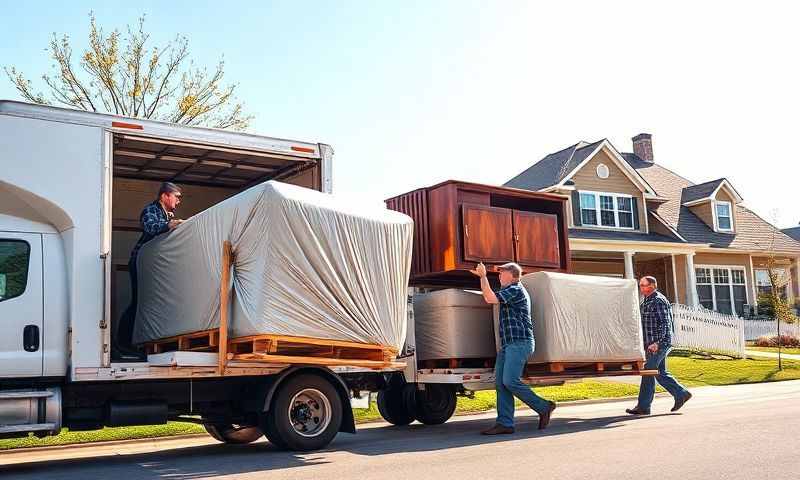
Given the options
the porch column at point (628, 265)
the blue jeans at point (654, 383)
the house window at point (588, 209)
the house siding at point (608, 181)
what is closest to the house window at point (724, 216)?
the house siding at point (608, 181)

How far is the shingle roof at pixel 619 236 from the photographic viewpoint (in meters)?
28.0

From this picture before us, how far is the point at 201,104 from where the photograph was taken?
22750 millimetres

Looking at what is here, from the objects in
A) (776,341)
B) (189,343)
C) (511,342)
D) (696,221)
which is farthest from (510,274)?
(696,221)

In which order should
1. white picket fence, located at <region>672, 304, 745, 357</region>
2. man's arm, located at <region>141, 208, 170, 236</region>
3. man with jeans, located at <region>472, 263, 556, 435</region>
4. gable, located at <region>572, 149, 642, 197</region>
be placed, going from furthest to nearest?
1. gable, located at <region>572, 149, 642, 197</region>
2. white picket fence, located at <region>672, 304, 745, 357</region>
3. man with jeans, located at <region>472, 263, 556, 435</region>
4. man's arm, located at <region>141, 208, 170, 236</region>

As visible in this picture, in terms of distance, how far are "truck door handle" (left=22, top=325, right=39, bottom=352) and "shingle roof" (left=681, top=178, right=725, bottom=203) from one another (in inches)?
1184

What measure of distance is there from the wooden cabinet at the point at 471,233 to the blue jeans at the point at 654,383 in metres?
1.75

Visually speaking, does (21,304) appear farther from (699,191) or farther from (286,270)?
(699,191)

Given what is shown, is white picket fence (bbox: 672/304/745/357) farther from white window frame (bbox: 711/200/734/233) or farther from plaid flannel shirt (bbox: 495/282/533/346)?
plaid flannel shirt (bbox: 495/282/533/346)

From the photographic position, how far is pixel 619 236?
95.0 ft

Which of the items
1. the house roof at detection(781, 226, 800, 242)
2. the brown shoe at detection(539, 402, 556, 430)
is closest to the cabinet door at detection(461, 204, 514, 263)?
the brown shoe at detection(539, 402, 556, 430)

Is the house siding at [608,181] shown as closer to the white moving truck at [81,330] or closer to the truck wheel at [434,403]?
the truck wheel at [434,403]

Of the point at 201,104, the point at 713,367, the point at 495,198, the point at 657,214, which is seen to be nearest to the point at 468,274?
the point at 495,198

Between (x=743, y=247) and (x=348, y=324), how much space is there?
28.4 meters

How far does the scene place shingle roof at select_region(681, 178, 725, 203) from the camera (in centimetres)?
3334
